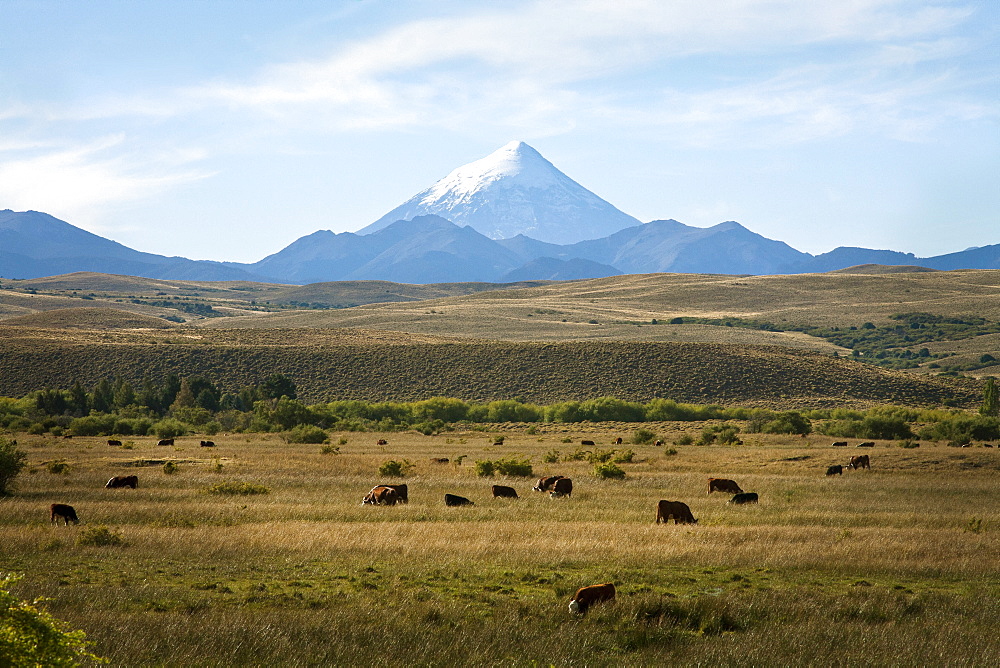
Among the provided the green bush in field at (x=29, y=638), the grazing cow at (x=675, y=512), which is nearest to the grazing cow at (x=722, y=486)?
the grazing cow at (x=675, y=512)

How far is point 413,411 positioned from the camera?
221 feet

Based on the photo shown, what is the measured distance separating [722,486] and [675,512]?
6.57 meters

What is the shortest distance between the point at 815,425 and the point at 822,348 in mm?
56232

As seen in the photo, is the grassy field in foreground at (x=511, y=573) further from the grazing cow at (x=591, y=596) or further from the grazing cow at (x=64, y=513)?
the grazing cow at (x=64, y=513)

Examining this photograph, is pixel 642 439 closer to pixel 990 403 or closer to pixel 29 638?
pixel 990 403

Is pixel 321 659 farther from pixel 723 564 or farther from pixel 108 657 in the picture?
pixel 723 564

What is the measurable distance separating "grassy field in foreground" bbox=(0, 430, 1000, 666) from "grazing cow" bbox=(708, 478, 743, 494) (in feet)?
1.29

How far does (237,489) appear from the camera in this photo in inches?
898

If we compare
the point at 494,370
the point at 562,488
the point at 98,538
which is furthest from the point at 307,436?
the point at 494,370

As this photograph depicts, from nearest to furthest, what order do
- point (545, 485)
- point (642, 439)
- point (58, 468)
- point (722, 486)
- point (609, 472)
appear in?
point (545, 485) → point (722, 486) → point (58, 468) → point (609, 472) → point (642, 439)

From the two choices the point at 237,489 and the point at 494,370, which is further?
the point at 494,370

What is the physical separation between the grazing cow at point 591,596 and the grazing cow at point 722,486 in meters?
14.4

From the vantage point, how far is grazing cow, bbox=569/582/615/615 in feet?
34.1

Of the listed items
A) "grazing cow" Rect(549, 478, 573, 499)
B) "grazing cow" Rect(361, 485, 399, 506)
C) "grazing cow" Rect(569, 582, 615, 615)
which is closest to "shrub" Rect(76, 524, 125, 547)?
"grazing cow" Rect(361, 485, 399, 506)
